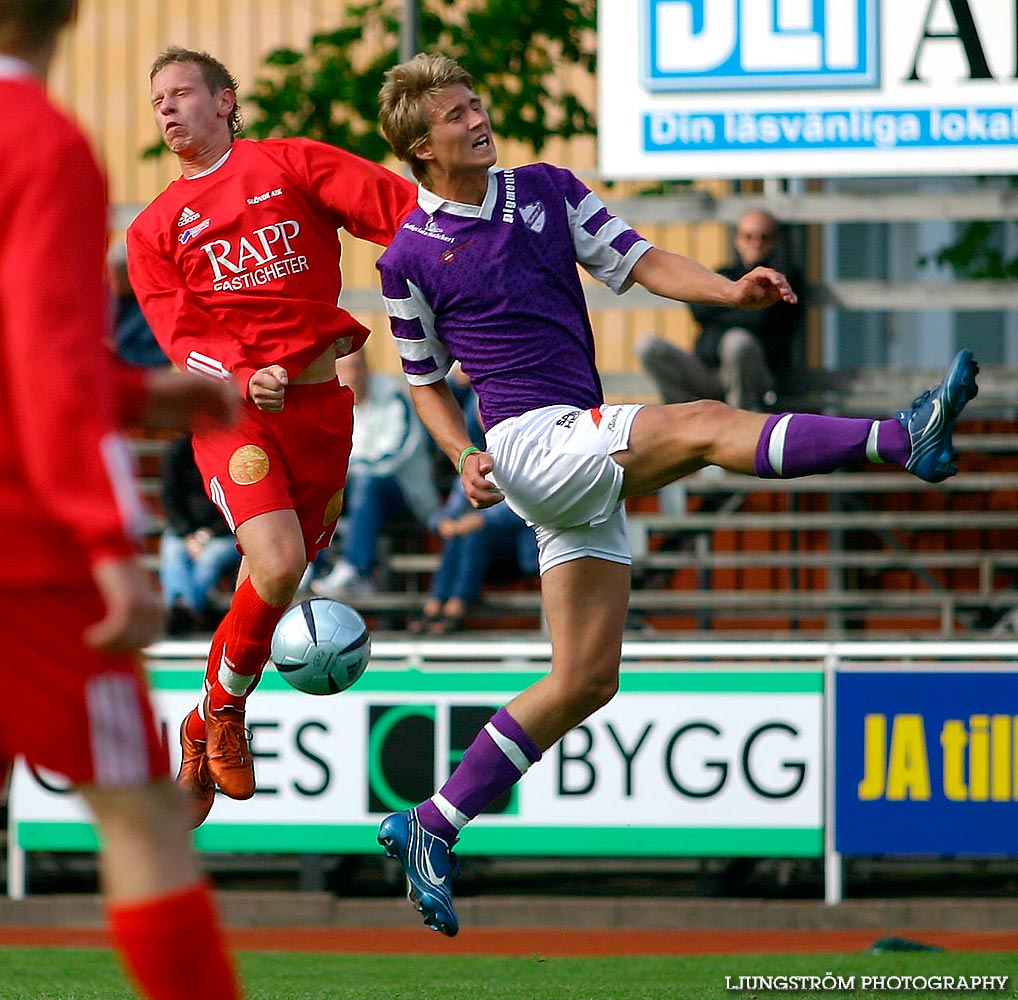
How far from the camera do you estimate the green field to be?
644cm

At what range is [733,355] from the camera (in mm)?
10734

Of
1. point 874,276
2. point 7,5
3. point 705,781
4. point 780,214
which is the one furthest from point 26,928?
point 874,276

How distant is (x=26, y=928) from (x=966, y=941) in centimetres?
467

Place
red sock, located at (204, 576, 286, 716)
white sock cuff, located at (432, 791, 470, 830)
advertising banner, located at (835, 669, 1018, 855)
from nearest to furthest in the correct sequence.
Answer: white sock cuff, located at (432, 791, 470, 830) < red sock, located at (204, 576, 286, 716) < advertising banner, located at (835, 669, 1018, 855)

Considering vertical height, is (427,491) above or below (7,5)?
below

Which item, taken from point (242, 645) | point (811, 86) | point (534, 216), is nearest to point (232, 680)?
point (242, 645)

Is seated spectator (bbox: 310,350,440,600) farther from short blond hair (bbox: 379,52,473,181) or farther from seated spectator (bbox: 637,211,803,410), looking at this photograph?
short blond hair (bbox: 379,52,473,181)

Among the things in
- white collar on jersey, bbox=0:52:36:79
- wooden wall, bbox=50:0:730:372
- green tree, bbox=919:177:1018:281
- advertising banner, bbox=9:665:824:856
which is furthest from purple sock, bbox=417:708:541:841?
wooden wall, bbox=50:0:730:372

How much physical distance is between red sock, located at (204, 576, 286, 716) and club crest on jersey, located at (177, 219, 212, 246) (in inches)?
41.5

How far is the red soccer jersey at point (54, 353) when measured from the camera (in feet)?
8.51

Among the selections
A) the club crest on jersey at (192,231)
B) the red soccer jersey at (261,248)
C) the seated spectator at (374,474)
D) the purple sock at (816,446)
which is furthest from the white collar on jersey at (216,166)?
the seated spectator at (374,474)

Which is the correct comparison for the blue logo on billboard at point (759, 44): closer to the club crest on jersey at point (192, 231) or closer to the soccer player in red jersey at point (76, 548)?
the club crest on jersey at point (192, 231)

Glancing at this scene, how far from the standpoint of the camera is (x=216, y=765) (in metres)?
5.70

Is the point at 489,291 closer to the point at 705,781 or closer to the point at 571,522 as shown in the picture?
the point at 571,522
